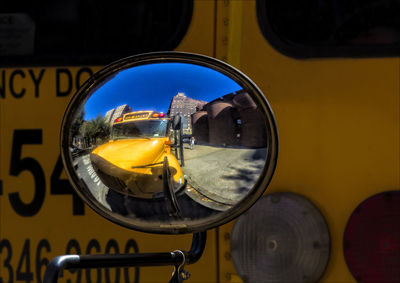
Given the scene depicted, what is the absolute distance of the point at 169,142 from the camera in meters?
0.62

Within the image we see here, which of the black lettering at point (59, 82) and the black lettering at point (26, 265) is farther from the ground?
the black lettering at point (59, 82)

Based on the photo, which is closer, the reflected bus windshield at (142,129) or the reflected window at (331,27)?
the reflected bus windshield at (142,129)

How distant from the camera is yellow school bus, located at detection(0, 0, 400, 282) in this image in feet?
3.77

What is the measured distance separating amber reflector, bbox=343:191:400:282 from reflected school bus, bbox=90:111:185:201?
2.31 ft

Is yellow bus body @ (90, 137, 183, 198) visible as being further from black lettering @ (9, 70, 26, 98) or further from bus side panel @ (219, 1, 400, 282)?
black lettering @ (9, 70, 26, 98)

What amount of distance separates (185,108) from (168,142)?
0.06 m

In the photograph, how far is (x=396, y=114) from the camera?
3.77ft

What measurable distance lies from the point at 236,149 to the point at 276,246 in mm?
570

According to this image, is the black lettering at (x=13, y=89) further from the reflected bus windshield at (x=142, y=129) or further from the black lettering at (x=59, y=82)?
the reflected bus windshield at (x=142, y=129)

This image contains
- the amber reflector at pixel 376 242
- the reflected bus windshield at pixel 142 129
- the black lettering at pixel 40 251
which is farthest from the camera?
the black lettering at pixel 40 251

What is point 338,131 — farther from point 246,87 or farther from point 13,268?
point 13,268

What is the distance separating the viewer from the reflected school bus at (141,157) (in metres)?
0.62

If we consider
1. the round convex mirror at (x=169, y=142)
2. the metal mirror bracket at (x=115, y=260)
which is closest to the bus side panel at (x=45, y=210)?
the metal mirror bracket at (x=115, y=260)

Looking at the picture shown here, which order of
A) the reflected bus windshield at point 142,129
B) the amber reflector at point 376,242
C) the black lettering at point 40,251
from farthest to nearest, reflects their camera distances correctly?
the black lettering at point 40,251, the amber reflector at point 376,242, the reflected bus windshield at point 142,129
